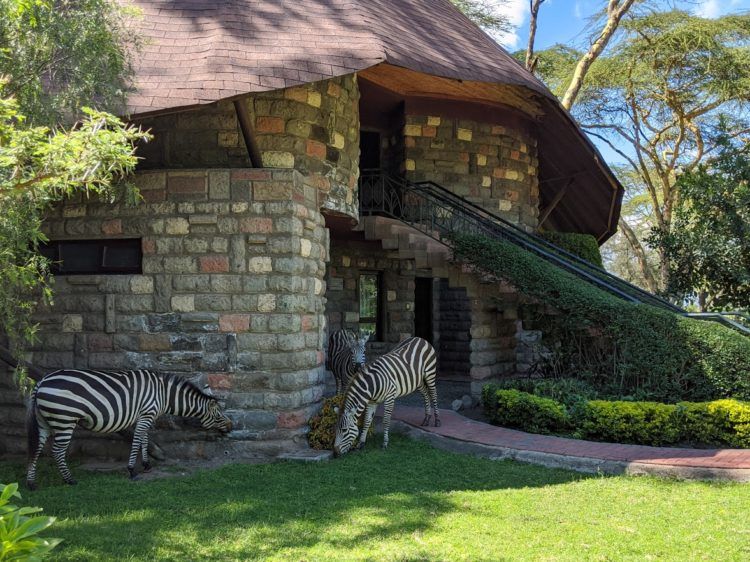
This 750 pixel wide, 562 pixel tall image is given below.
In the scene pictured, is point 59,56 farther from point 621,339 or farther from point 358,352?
point 621,339

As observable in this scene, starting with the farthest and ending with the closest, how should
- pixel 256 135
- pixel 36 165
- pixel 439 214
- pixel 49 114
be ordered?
pixel 439 214 < pixel 256 135 < pixel 49 114 < pixel 36 165

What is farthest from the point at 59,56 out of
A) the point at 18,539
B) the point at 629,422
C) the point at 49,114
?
the point at 629,422

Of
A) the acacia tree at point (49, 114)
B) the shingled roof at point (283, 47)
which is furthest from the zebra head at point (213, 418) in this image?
the shingled roof at point (283, 47)

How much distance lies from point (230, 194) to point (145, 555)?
456 cm

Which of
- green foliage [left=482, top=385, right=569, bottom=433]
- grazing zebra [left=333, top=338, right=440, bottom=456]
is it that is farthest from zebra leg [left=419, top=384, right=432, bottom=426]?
green foliage [left=482, top=385, right=569, bottom=433]

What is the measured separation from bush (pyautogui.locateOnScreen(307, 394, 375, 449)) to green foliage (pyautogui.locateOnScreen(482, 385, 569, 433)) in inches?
97.6

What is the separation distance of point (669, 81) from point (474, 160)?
11686mm

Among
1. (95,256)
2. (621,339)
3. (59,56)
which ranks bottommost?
(621,339)

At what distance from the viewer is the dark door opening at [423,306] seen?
55.9 ft

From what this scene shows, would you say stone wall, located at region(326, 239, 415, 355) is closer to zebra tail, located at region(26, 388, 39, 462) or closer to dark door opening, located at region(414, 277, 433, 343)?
dark door opening, located at region(414, 277, 433, 343)

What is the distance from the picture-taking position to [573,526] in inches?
227

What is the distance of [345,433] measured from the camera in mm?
8398

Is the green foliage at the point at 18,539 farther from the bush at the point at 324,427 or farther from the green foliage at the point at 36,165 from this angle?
the bush at the point at 324,427

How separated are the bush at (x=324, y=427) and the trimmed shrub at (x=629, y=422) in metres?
3.23
